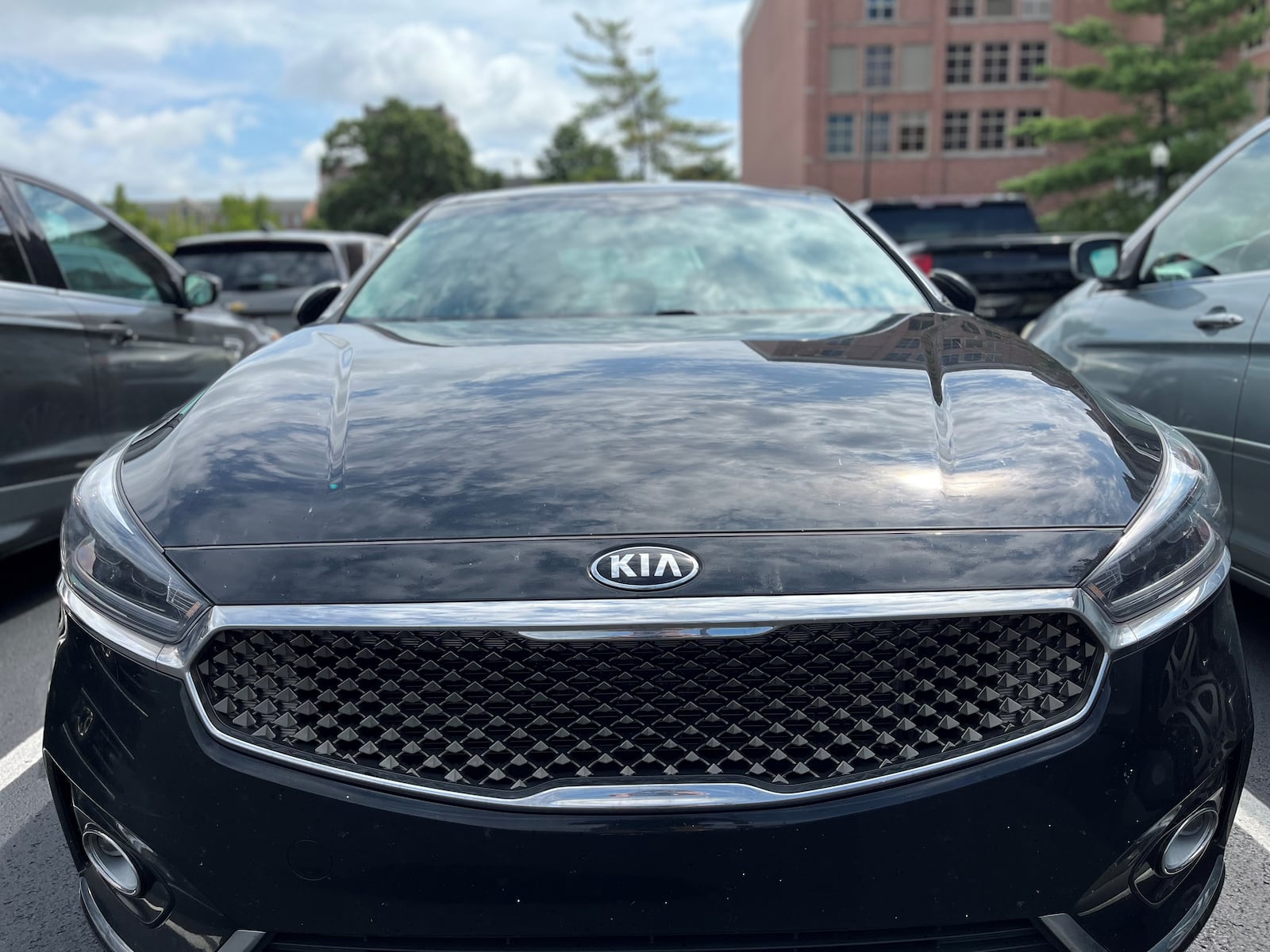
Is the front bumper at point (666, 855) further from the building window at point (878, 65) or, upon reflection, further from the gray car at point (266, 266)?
the building window at point (878, 65)

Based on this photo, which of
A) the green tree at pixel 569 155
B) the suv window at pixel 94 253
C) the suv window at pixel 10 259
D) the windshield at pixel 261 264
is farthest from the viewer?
the green tree at pixel 569 155

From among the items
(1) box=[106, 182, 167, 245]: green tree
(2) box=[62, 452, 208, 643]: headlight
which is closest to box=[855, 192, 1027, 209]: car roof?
(2) box=[62, 452, 208, 643]: headlight

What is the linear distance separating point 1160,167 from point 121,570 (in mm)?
31508

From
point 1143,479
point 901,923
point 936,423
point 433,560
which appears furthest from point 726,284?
point 901,923

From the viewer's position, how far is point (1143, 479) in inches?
72.6

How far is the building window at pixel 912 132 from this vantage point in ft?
201

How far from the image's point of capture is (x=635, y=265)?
326cm

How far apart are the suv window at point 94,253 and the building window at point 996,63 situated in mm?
61983

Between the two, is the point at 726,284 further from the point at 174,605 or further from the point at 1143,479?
the point at 174,605

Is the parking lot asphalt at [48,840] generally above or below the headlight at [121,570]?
below

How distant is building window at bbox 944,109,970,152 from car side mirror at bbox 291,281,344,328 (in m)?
62.8

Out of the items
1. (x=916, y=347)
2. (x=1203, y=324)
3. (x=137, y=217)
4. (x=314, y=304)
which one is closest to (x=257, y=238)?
(x=314, y=304)

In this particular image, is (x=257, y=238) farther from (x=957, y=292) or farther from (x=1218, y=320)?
(x=1218, y=320)

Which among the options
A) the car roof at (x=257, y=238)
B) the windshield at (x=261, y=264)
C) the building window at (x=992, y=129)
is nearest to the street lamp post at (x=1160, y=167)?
the car roof at (x=257, y=238)
